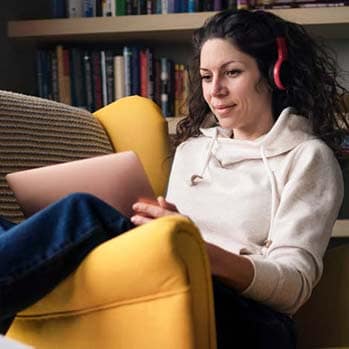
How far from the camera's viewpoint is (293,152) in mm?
1441

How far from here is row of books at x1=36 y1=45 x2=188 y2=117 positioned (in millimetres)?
2412

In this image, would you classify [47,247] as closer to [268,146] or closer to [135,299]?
[135,299]

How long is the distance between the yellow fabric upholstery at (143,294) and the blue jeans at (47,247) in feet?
0.07

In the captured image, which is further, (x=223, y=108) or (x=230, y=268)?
(x=223, y=108)

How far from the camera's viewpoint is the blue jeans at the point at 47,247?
100 cm

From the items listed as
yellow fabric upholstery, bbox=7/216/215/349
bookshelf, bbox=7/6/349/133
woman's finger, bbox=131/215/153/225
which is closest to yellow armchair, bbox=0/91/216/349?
yellow fabric upholstery, bbox=7/216/215/349

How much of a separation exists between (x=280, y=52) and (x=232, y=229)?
38cm

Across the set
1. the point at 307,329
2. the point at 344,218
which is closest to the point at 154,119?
the point at 307,329

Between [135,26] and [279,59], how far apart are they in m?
0.87

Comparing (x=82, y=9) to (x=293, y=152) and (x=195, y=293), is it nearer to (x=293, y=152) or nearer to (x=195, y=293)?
(x=293, y=152)

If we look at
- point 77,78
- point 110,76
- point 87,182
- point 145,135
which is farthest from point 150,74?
point 87,182

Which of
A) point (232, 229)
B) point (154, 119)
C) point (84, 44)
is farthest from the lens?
point (84, 44)

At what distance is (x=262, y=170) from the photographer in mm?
1473

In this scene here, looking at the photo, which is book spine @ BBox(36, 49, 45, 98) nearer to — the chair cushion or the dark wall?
the dark wall
